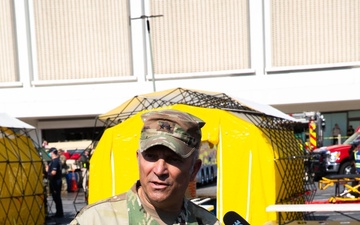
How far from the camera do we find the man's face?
6.66 ft

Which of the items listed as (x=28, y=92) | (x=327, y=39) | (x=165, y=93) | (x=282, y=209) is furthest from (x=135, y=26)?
(x=282, y=209)

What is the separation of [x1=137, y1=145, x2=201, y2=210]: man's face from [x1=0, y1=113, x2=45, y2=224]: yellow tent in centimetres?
1092

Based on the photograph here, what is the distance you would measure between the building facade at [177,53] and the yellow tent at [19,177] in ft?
61.9

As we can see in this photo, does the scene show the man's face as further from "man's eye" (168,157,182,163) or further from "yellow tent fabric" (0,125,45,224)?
"yellow tent fabric" (0,125,45,224)

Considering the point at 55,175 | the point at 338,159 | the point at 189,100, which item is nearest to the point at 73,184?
the point at 55,175

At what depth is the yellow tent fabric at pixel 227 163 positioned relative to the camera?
1027cm

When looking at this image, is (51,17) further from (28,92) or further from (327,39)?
(327,39)

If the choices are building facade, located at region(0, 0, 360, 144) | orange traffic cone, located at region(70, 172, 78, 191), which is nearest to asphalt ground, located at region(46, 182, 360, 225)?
orange traffic cone, located at region(70, 172, 78, 191)

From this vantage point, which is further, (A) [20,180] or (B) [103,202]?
(A) [20,180]

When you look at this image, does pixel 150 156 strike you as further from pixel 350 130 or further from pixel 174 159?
pixel 350 130

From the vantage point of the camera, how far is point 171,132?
81.2 inches

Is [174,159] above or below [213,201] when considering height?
above

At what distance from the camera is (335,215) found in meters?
15.0

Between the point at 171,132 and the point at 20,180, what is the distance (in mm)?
12100
